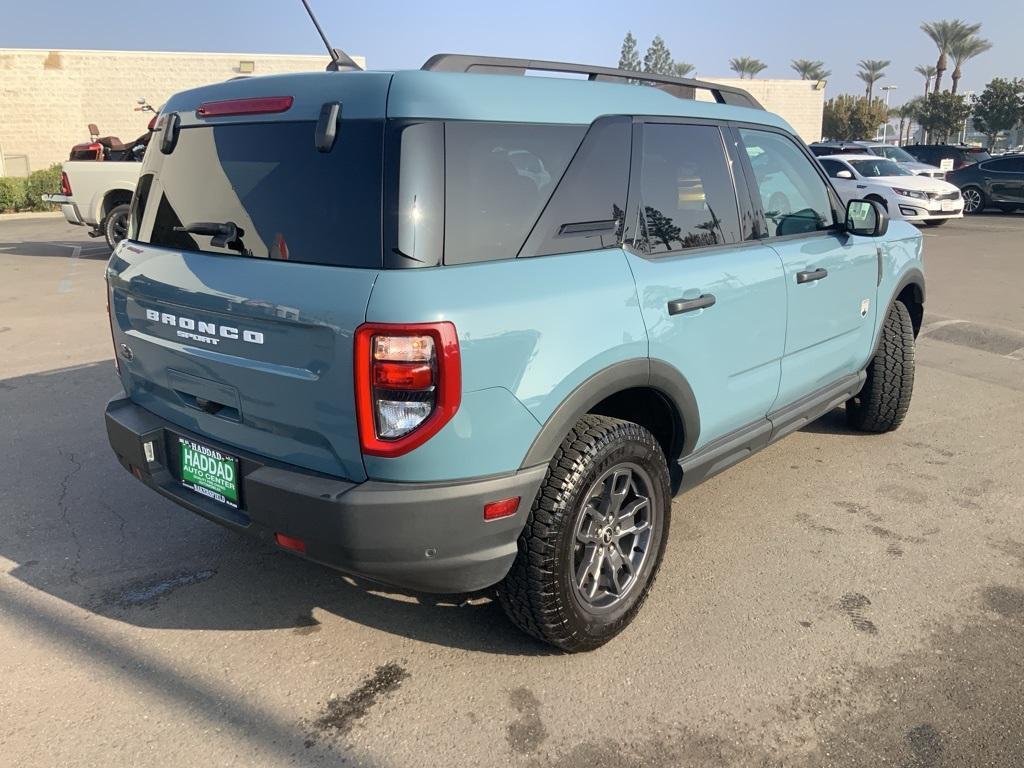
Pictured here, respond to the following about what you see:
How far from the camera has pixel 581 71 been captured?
120 inches

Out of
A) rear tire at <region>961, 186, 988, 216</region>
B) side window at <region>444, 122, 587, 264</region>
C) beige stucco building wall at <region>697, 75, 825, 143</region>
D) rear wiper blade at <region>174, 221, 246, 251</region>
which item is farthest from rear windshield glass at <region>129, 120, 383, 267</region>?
beige stucco building wall at <region>697, 75, 825, 143</region>

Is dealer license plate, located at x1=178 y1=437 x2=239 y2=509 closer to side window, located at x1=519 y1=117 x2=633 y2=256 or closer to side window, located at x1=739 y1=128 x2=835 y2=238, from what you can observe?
side window, located at x1=519 y1=117 x2=633 y2=256

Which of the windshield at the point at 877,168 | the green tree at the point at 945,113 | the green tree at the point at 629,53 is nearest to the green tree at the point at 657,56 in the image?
the green tree at the point at 629,53

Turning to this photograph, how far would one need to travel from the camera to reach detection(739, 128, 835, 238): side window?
3.70m

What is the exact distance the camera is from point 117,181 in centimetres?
1255

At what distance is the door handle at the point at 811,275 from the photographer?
3666 millimetres

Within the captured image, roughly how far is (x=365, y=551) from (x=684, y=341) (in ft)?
4.58

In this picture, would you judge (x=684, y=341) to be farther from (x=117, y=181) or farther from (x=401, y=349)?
(x=117, y=181)

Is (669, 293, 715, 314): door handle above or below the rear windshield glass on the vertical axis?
below

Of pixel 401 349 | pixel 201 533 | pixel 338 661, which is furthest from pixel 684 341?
pixel 201 533

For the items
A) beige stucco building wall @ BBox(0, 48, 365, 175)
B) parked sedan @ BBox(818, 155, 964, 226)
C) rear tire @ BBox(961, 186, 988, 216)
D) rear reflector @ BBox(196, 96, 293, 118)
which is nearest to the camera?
rear reflector @ BBox(196, 96, 293, 118)

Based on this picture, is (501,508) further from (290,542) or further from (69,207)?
(69,207)

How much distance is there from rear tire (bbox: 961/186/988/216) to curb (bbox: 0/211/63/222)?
24188 mm

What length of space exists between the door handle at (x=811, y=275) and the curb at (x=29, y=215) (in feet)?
74.4
